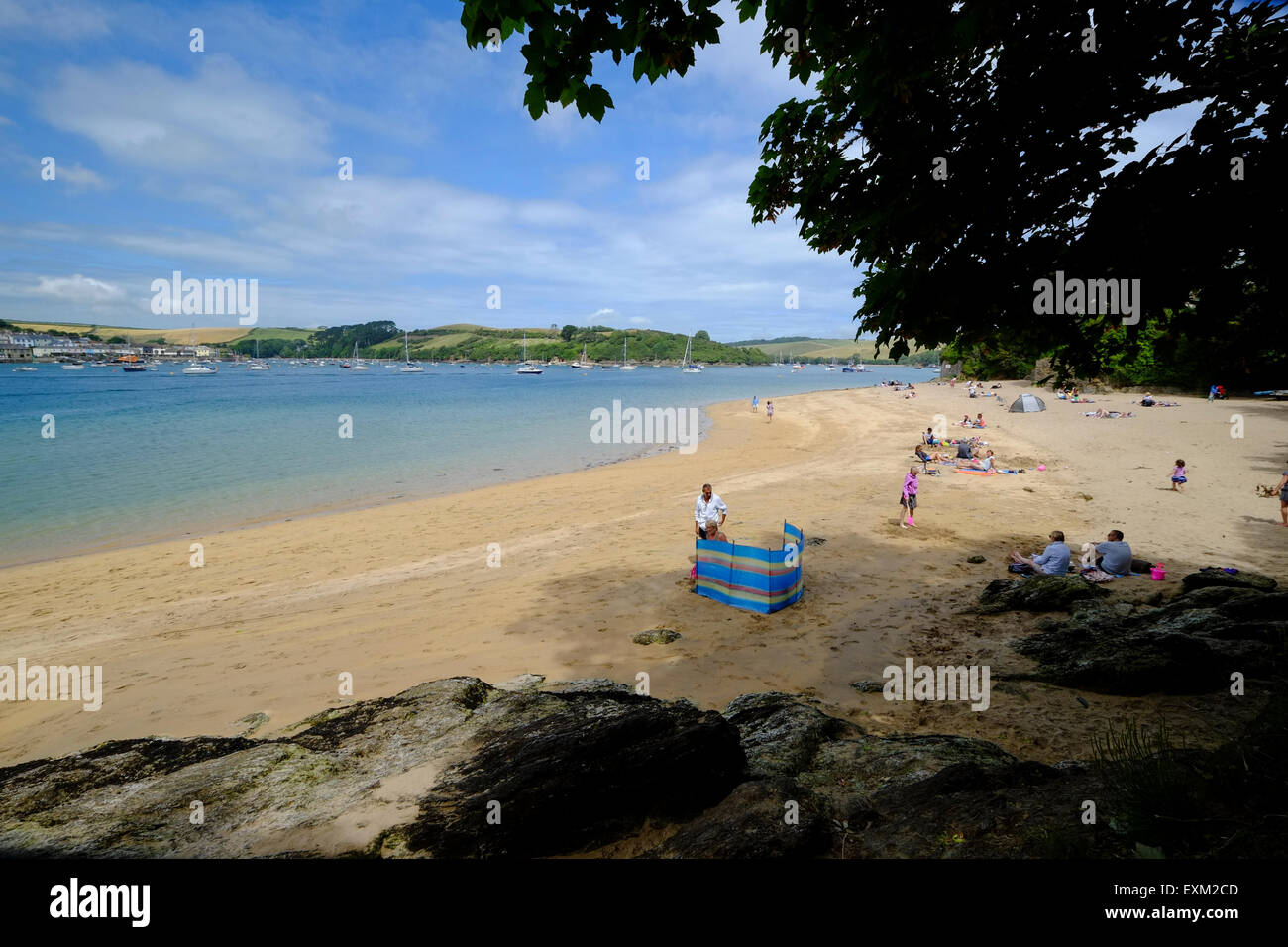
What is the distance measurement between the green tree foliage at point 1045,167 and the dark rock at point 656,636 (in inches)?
229

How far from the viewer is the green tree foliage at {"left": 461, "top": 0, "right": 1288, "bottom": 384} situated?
4.13 metres

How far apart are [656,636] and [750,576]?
212 cm

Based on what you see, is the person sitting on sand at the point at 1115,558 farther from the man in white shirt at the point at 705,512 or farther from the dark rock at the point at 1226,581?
the man in white shirt at the point at 705,512

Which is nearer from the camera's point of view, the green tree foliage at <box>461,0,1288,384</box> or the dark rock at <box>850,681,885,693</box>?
the green tree foliage at <box>461,0,1288,384</box>

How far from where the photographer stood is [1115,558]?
34.7 ft

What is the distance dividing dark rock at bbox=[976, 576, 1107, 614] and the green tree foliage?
5280mm

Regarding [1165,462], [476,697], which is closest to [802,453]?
[1165,462]

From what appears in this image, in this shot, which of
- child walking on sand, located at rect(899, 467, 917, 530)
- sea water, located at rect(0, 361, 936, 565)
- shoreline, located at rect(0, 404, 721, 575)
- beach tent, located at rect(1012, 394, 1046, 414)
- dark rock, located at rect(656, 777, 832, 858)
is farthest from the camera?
beach tent, located at rect(1012, 394, 1046, 414)

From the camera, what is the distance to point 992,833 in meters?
3.28

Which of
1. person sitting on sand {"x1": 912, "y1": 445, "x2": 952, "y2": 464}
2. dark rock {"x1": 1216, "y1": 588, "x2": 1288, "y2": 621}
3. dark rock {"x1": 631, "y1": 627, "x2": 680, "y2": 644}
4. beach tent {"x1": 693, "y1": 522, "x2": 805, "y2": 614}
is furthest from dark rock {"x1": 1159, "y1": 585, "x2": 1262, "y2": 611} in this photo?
person sitting on sand {"x1": 912, "y1": 445, "x2": 952, "y2": 464}

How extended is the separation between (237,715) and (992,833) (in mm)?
8180

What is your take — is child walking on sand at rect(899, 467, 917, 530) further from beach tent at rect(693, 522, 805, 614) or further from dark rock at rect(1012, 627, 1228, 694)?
dark rock at rect(1012, 627, 1228, 694)

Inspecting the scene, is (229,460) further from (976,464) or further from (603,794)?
(976,464)
